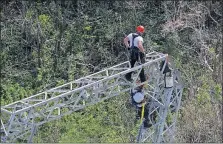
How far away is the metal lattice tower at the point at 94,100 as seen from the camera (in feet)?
47.7

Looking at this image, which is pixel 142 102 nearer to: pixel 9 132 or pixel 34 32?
pixel 9 132

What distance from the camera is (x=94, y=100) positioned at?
15312 millimetres

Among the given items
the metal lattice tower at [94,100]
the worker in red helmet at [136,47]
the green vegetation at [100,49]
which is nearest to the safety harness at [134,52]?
the worker in red helmet at [136,47]

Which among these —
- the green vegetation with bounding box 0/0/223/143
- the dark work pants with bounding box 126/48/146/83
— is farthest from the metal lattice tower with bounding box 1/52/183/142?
the green vegetation with bounding box 0/0/223/143

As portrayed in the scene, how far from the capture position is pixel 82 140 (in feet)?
70.6

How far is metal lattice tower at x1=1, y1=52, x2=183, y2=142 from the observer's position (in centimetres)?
1453

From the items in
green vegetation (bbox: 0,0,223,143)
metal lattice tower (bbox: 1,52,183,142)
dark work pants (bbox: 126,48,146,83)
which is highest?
green vegetation (bbox: 0,0,223,143)

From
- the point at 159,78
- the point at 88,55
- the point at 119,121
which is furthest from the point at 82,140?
the point at 159,78

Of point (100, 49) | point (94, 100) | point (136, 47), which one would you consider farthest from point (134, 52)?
point (100, 49)

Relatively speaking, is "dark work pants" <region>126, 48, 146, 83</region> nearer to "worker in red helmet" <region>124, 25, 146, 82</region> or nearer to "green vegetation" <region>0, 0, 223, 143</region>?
"worker in red helmet" <region>124, 25, 146, 82</region>

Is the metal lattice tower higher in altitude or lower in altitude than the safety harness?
lower

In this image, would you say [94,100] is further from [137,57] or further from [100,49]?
[100,49]

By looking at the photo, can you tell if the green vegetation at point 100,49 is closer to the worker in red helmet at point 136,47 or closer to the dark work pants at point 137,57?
the dark work pants at point 137,57

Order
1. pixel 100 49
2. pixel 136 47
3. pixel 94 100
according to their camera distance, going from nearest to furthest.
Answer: pixel 94 100 → pixel 136 47 → pixel 100 49
